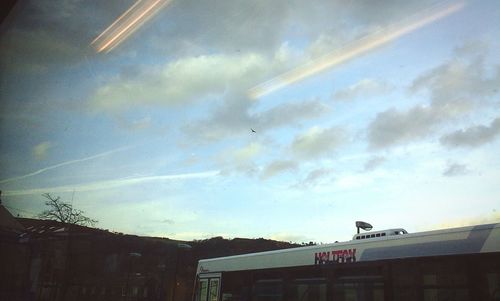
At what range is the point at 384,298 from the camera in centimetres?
660

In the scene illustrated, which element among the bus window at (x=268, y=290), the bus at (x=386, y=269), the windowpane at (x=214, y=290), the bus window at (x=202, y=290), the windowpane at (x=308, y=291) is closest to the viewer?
the bus at (x=386, y=269)

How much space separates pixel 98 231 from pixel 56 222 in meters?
6.93

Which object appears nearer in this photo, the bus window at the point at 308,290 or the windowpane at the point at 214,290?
the bus window at the point at 308,290

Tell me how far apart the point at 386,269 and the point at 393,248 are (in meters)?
0.38

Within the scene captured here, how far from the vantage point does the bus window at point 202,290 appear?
11.6 m

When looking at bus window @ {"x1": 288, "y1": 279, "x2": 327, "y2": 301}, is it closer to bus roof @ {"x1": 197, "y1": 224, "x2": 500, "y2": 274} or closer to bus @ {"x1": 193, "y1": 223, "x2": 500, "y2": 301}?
bus @ {"x1": 193, "y1": 223, "x2": 500, "y2": 301}

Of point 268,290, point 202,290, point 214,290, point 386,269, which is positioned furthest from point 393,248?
point 202,290

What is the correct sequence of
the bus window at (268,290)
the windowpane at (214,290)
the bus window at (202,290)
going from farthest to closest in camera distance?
1. the bus window at (202,290)
2. the windowpane at (214,290)
3. the bus window at (268,290)

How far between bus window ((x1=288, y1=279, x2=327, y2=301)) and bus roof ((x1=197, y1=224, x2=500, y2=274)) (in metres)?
0.37

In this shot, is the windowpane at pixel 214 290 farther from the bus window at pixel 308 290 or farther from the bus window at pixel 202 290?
the bus window at pixel 308 290

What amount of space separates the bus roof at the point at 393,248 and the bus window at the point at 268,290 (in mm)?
354

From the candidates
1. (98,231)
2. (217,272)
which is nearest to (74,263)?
(98,231)

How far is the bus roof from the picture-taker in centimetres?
571

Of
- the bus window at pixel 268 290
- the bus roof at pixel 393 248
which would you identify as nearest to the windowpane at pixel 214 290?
the bus roof at pixel 393 248
